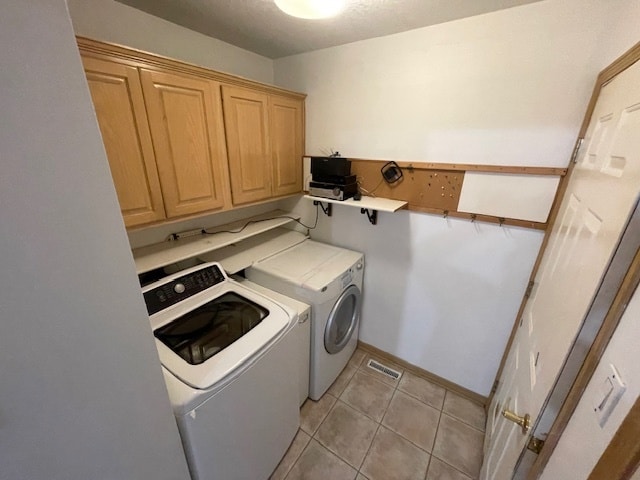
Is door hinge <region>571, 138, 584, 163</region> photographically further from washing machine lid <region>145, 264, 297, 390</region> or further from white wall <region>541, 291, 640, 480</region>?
washing machine lid <region>145, 264, 297, 390</region>

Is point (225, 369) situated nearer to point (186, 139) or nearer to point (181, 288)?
point (181, 288)

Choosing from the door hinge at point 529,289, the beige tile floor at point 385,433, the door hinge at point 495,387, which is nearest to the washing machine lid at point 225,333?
the beige tile floor at point 385,433

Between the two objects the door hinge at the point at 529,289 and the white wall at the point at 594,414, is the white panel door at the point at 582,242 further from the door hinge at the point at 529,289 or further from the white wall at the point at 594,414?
the door hinge at the point at 529,289

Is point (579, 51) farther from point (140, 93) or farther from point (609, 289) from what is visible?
point (140, 93)

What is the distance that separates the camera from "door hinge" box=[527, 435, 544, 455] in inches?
27.6

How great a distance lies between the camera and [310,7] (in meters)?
1.02

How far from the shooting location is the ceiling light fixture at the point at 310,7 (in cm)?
100

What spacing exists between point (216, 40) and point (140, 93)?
913 mm

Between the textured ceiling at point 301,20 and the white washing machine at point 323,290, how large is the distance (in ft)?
4.68

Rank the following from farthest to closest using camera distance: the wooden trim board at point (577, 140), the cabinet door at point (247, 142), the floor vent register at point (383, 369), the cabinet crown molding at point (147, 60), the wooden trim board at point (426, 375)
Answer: the floor vent register at point (383, 369)
the wooden trim board at point (426, 375)
the cabinet door at point (247, 142)
the cabinet crown molding at point (147, 60)
the wooden trim board at point (577, 140)

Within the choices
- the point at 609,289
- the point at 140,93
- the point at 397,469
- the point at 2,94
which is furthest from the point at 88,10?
the point at 397,469

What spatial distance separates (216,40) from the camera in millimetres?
1705

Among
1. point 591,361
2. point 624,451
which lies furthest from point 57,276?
point 591,361

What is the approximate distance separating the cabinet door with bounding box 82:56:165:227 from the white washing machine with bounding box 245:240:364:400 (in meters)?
0.77
